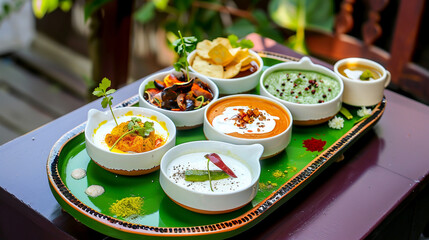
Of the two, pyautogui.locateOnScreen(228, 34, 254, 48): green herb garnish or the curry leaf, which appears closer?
pyautogui.locateOnScreen(228, 34, 254, 48): green herb garnish

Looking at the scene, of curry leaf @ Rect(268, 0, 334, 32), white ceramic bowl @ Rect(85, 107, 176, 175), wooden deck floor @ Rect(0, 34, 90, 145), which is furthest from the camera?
wooden deck floor @ Rect(0, 34, 90, 145)

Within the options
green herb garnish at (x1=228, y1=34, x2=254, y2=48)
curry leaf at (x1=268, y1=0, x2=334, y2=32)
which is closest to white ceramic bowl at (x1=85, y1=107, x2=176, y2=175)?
green herb garnish at (x1=228, y1=34, x2=254, y2=48)

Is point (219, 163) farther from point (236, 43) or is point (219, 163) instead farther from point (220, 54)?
point (236, 43)

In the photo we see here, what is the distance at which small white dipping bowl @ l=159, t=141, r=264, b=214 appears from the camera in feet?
4.00

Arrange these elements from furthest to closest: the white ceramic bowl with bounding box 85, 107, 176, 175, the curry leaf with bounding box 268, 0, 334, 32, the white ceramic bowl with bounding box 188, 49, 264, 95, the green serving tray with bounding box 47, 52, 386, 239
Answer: the curry leaf with bounding box 268, 0, 334, 32 < the white ceramic bowl with bounding box 188, 49, 264, 95 < the white ceramic bowl with bounding box 85, 107, 176, 175 < the green serving tray with bounding box 47, 52, 386, 239

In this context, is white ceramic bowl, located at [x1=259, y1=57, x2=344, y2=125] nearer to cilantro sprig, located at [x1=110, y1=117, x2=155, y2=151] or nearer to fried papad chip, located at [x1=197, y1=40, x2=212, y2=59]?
fried papad chip, located at [x1=197, y1=40, x2=212, y2=59]

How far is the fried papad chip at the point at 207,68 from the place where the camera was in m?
1.74

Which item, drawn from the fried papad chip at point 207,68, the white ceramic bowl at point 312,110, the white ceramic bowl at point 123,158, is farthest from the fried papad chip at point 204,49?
the white ceramic bowl at point 123,158

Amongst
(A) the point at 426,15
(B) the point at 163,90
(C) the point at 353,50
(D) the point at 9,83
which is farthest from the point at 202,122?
(D) the point at 9,83

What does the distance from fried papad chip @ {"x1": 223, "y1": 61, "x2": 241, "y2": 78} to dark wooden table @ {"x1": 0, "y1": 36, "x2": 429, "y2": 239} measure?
0.33 m

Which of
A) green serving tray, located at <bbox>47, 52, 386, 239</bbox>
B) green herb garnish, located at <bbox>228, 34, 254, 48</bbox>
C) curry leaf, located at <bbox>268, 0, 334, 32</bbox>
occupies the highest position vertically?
green herb garnish, located at <bbox>228, 34, 254, 48</bbox>

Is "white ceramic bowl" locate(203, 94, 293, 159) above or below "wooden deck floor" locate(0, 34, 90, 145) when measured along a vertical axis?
above

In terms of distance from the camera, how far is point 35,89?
351 centimetres

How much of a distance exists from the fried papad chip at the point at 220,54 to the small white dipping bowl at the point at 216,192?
46 cm
